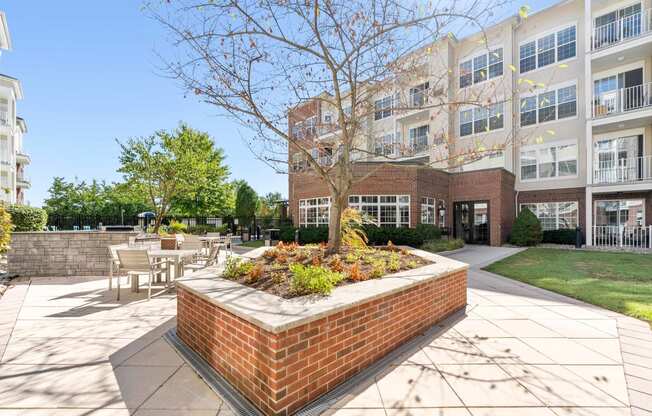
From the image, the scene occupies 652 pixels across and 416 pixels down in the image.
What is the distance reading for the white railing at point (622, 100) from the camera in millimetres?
13430

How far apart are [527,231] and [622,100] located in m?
7.28

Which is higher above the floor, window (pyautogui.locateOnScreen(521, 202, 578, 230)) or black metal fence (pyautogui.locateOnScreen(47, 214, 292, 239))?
window (pyautogui.locateOnScreen(521, 202, 578, 230))

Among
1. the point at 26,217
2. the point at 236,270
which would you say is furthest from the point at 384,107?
the point at 26,217

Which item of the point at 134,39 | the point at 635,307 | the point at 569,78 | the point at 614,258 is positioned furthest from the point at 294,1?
the point at 569,78

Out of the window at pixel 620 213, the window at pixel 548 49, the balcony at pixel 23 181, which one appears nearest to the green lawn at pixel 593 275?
the window at pixel 620 213

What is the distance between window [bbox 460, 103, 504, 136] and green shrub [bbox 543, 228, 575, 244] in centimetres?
644

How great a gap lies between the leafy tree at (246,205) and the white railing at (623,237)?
21.0 metres

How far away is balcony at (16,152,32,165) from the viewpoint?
101 feet

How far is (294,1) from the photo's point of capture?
13.9ft

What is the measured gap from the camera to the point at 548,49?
16.3 metres

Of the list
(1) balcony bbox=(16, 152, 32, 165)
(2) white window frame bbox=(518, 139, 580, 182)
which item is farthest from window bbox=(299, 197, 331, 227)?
(1) balcony bbox=(16, 152, 32, 165)

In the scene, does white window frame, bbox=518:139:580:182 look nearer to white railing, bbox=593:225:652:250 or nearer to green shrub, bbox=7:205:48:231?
white railing, bbox=593:225:652:250

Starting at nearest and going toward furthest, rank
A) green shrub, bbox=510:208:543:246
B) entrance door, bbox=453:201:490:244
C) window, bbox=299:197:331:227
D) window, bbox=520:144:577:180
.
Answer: green shrub, bbox=510:208:543:246
window, bbox=520:144:577:180
entrance door, bbox=453:201:490:244
window, bbox=299:197:331:227

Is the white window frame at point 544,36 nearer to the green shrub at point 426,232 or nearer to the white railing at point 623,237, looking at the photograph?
the white railing at point 623,237
